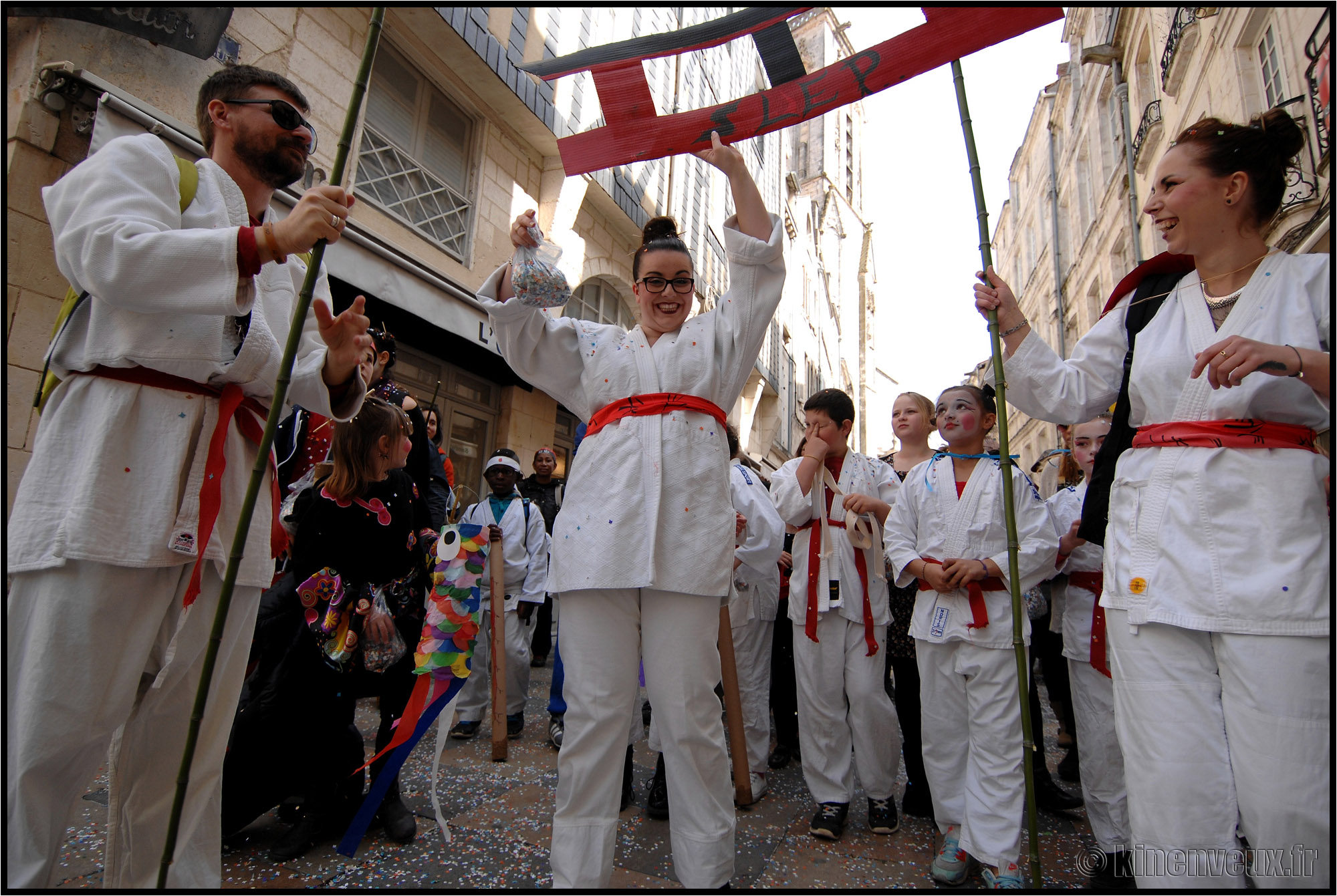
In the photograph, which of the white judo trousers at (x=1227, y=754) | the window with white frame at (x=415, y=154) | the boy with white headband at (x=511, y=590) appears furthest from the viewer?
the window with white frame at (x=415, y=154)

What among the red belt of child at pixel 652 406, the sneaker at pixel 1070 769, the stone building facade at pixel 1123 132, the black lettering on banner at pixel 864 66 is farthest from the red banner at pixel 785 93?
the sneaker at pixel 1070 769

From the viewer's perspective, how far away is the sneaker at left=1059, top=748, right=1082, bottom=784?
370cm

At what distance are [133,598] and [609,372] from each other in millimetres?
1306

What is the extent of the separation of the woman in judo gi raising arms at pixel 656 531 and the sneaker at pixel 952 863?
0.96 meters

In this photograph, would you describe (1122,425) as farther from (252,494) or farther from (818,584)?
(252,494)

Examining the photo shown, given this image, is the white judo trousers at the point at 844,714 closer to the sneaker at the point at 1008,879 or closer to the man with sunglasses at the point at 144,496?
the sneaker at the point at 1008,879

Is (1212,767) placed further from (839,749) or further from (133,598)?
(133,598)

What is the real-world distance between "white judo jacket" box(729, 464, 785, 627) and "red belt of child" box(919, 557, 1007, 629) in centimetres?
102

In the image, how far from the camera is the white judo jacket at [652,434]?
1904mm

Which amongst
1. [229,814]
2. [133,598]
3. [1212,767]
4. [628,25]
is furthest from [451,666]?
[628,25]

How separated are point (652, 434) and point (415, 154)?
664 cm

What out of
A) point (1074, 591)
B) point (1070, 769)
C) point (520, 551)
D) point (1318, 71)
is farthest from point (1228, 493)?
point (1318, 71)

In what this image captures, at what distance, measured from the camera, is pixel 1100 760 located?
8.52 feet

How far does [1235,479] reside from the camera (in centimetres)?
145
